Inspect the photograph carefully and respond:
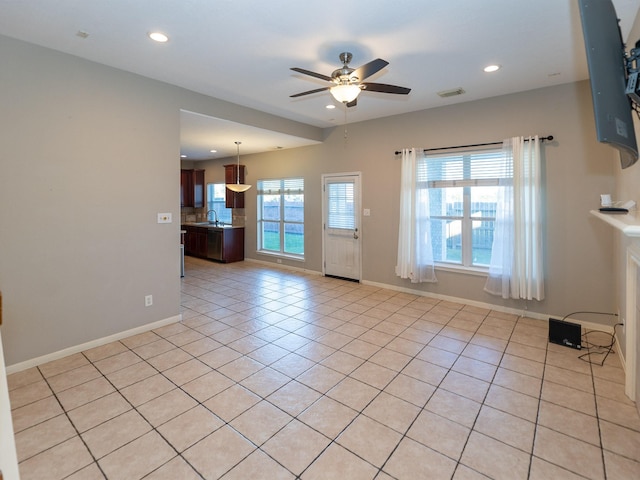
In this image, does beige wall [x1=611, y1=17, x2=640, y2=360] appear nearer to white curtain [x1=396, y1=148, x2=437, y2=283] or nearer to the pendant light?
white curtain [x1=396, y1=148, x2=437, y2=283]

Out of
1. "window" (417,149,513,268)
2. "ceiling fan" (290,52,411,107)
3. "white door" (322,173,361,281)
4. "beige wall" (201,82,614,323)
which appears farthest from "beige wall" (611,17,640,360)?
"white door" (322,173,361,281)

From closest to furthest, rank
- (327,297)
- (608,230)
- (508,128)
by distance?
(608,230) < (508,128) < (327,297)

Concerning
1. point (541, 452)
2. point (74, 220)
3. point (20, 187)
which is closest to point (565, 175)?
point (541, 452)

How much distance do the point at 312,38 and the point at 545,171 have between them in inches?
127

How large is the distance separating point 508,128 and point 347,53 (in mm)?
2525

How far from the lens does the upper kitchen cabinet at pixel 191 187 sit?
9.16 metres

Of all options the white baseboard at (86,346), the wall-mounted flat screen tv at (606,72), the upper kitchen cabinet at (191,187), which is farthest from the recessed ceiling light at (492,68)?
the upper kitchen cabinet at (191,187)

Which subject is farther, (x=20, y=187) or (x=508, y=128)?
(x=508, y=128)

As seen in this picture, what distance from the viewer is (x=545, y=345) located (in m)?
3.45

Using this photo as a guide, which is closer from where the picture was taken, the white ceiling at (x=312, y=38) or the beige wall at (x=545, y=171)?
the white ceiling at (x=312, y=38)

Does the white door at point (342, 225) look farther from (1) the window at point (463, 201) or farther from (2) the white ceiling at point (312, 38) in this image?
(2) the white ceiling at point (312, 38)

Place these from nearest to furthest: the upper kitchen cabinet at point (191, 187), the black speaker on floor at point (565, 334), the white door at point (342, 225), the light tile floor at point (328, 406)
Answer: the light tile floor at point (328, 406)
the black speaker on floor at point (565, 334)
the white door at point (342, 225)
the upper kitchen cabinet at point (191, 187)

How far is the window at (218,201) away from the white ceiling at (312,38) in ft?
16.2

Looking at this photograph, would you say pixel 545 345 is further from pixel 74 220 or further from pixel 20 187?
pixel 20 187
